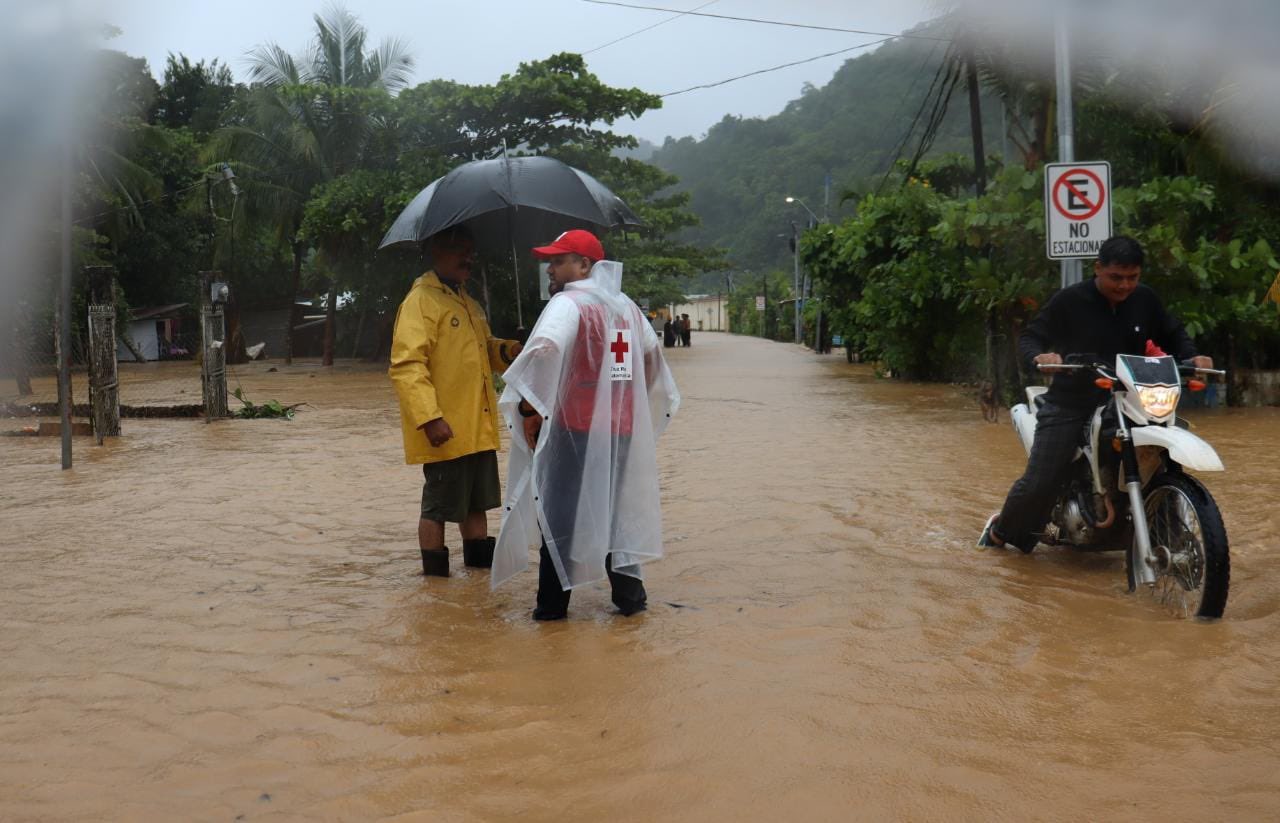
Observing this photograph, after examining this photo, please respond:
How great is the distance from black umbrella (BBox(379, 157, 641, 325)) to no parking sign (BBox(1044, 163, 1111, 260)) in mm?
4889

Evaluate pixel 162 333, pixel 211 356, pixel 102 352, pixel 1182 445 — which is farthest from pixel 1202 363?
pixel 162 333

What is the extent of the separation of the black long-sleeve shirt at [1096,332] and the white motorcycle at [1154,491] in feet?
0.47

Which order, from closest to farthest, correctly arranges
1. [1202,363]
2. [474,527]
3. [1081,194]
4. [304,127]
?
[1202,363]
[474,527]
[1081,194]
[304,127]

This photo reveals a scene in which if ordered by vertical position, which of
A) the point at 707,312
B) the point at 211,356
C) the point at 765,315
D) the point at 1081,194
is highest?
the point at 707,312

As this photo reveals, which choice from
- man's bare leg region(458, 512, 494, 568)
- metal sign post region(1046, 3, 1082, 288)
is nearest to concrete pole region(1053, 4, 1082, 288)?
metal sign post region(1046, 3, 1082, 288)

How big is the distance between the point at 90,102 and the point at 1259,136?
11.0 metres

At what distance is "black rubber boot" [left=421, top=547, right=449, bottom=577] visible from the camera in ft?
20.4

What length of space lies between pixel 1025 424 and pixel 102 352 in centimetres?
1042

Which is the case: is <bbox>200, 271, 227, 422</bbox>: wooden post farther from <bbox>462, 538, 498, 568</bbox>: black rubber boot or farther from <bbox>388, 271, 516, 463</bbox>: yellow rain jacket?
<bbox>388, 271, 516, 463</bbox>: yellow rain jacket

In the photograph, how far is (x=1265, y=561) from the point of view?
6.20m

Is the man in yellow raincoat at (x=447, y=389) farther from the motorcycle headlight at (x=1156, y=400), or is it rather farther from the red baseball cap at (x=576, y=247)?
the motorcycle headlight at (x=1156, y=400)

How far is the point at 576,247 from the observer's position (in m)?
5.37

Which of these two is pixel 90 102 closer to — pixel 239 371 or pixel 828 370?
pixel 828 370

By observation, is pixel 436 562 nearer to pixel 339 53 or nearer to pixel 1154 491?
pixel 1154 491
